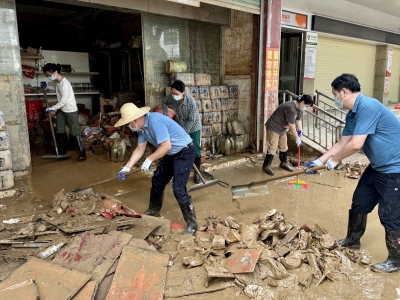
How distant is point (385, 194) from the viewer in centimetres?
318

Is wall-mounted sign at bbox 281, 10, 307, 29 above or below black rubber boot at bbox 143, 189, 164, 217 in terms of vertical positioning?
above

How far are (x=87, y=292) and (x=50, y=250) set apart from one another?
2.64ft

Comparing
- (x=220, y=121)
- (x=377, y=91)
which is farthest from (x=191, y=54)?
(x=377, y=91)

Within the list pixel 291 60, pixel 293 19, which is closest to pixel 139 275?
pixel 293 19

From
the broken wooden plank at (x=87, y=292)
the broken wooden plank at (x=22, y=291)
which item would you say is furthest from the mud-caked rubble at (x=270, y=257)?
the broken wooden plank at (x=22, y=291)

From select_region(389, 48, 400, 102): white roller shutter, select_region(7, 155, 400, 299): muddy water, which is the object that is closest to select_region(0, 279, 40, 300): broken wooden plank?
select_region(7, 155, 400, 299): muddy water

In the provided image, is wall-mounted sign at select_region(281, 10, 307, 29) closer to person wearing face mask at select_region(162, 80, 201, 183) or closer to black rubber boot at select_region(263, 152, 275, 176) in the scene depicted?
black rubber boot at select_region(263, 152, 275, 176)

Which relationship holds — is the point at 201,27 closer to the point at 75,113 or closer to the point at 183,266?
the point at 75,113

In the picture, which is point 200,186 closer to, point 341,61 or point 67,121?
point 67,121

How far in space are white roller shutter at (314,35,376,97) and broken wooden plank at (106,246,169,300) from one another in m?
9.89

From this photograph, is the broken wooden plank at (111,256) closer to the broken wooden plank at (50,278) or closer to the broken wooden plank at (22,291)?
the broken wooden plank at (50,278)

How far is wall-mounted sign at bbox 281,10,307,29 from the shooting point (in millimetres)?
9141

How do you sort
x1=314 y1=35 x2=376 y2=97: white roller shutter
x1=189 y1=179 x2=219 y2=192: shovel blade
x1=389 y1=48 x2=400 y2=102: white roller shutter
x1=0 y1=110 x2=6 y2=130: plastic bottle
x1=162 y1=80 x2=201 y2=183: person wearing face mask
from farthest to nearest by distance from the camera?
x1=389 y1=48 x2=400 y2=102: white roller shutter, x1=314 y1=35 x2=376 y2=97: white roller shutter, x1=162 y1=80 x2=201 y2=183: person wearing face mask, x1=189 y1=179 x2=219 y2=192: shovel blade, x1=0 y1=110 x2=6 y2=130: plastic bottle

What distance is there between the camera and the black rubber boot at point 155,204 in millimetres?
4352
